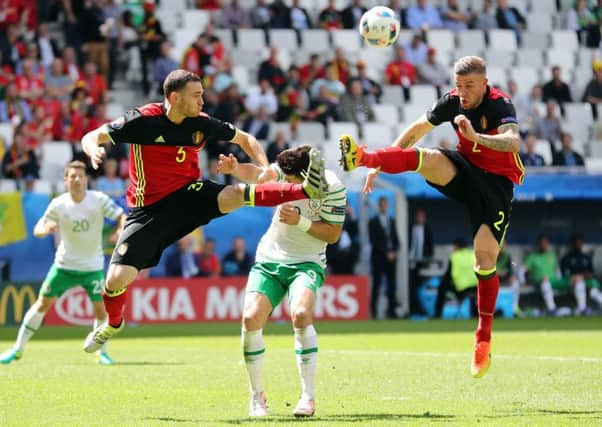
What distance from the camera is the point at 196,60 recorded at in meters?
28.3

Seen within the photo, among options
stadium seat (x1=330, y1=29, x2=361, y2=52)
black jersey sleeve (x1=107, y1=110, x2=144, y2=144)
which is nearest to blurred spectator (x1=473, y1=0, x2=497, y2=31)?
stadium seat (x1=330, y1=29, x2=361, y2=52)

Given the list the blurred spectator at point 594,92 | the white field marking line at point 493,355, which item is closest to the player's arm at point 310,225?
the white field marking line at point 493,355

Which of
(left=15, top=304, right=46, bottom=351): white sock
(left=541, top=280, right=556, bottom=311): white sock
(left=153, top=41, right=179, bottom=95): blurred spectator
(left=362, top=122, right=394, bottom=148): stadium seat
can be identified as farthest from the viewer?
(left=362, top=122, right=394, bottom=148): stadium seat

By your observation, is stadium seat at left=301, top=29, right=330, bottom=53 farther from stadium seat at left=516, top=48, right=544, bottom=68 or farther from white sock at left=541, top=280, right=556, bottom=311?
white sock at left=541, top=280, right=556, bottom=311

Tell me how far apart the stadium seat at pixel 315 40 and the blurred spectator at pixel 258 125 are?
159 inches

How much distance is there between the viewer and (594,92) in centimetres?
3175

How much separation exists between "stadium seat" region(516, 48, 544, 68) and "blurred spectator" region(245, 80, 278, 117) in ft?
25.7

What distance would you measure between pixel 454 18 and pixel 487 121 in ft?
71.8

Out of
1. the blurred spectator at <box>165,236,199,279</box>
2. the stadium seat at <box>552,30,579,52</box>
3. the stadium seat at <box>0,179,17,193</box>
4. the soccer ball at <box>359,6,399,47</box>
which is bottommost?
the blurred spectator at <box>165,236,199,279</box>

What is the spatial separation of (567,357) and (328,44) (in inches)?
647

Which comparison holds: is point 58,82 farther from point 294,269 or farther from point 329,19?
point 294,269

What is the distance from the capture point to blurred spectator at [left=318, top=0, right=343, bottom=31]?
3177cm

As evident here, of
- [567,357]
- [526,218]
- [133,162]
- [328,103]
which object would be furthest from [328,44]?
[133,162]

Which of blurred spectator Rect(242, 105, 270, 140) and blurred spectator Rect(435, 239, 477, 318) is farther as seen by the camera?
blurred spectator Rect(242, 105, 270, 140)
